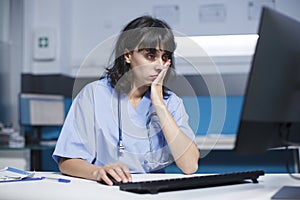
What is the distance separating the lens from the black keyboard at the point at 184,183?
87cm

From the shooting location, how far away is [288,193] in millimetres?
873

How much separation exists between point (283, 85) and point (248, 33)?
253cm

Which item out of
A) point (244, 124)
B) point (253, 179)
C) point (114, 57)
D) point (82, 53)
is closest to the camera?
point (244, 124)

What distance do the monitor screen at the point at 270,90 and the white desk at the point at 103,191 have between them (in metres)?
0.14

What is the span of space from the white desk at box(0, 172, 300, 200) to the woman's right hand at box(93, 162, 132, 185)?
0.06ft

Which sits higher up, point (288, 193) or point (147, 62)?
point (147, 62)

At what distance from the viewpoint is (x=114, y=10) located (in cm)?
339

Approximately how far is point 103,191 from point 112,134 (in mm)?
368

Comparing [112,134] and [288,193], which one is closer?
[288,193]

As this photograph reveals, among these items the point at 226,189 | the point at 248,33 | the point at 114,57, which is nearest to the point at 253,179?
the point at 226,189

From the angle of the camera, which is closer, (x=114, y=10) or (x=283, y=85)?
(x=283, y=85)

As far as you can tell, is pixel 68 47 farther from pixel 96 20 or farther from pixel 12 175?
pixel 12 175

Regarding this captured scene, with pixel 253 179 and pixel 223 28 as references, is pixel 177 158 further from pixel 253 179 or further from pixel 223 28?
pixel 223 28

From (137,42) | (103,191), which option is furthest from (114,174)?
(137,42)
